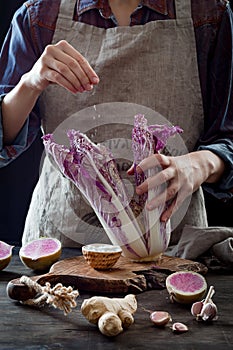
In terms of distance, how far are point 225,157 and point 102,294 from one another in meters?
0.51

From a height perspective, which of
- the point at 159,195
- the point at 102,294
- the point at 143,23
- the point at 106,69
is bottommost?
the point at 102,294

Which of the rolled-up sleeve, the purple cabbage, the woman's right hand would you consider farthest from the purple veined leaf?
the rolled-up sleeve

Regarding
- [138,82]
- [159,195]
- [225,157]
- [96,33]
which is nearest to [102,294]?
[159,195]

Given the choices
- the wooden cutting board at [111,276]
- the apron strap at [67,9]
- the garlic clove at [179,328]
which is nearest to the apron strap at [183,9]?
the apron strap at [67,9]

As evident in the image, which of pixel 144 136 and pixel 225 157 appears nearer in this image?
→ pixel 144 136

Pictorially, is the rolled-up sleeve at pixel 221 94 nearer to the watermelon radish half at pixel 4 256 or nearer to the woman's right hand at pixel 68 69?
the woman's right hand at pixel 68 69

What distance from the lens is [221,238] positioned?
5.00ft

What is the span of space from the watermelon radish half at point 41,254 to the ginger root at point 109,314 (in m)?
0.35

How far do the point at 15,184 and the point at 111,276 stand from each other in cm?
109

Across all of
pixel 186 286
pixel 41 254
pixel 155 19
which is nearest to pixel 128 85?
pixel 155 19

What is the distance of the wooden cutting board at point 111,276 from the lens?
130 cm

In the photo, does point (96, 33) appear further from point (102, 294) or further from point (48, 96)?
point (102, 294)

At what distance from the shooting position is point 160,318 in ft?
3.65

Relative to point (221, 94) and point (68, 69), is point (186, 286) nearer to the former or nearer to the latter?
point (68, 69)
